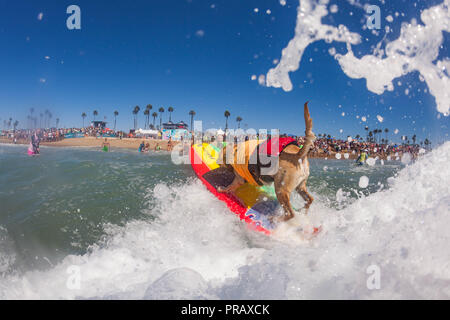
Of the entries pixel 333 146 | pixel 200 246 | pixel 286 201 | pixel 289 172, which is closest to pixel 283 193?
pixel 286 201

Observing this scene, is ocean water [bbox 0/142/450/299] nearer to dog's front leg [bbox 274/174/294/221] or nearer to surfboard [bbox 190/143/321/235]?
surfboard [bbox 190/143/321/235]

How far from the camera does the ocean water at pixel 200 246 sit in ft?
5.87

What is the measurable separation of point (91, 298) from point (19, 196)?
4594 mm

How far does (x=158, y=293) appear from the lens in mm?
1791

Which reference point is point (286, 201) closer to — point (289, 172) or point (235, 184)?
point (289, 172)

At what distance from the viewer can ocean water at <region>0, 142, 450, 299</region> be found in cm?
179

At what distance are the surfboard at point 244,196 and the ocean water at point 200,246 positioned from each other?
213 mm

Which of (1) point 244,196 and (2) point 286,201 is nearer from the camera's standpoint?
(2) point 286,201

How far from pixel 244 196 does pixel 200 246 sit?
4.98ft

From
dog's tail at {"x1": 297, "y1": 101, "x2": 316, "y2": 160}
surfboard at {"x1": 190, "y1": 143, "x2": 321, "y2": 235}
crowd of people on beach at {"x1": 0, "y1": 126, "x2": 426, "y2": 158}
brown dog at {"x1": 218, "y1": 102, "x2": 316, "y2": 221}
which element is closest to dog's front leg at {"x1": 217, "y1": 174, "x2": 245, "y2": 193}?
surfboard at {"x1": 190, "y1": 143, "x2": 321, "y2": 235}

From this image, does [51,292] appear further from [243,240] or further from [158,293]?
[243,240]

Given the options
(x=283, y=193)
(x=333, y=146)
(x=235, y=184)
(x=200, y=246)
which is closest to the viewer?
(x=200, y=246)

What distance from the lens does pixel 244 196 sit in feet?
15.1

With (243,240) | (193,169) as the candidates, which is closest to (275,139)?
(243,240)
